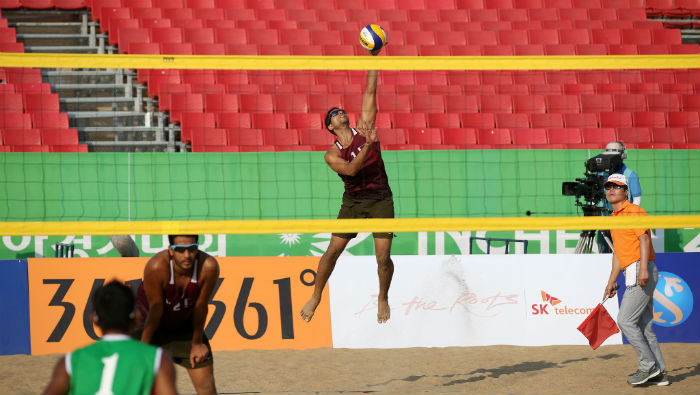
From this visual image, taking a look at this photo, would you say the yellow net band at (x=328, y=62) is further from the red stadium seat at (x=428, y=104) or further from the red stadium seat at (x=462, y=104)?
the red stadium seat at (x=462, y=104)

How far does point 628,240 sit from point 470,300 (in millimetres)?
2073

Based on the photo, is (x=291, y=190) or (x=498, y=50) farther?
(x=498, y=50)

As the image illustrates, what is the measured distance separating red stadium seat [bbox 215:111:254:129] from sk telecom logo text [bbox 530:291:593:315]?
188 inches

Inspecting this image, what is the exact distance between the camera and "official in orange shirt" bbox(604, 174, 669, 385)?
673 cm

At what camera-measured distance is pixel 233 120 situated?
11336 mm

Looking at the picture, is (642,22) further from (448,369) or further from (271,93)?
(448,369)

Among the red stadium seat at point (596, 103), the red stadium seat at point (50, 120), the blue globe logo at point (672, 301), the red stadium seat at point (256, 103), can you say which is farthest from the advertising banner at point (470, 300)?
the red stadium seat at point (50, 120)

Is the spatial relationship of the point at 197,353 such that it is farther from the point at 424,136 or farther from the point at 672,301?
the point at 424,136

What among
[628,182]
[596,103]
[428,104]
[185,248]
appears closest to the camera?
[185,248]

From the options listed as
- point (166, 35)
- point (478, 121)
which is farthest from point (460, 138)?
point (166, 35)

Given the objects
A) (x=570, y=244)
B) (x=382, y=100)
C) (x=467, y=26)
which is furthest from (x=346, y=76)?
(x=570, y=244)

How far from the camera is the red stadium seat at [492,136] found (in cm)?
1139

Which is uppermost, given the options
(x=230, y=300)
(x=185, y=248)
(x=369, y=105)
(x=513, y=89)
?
(x=513, y=89)

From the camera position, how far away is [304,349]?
8.39 metres
